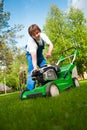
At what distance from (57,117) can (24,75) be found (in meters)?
66.7

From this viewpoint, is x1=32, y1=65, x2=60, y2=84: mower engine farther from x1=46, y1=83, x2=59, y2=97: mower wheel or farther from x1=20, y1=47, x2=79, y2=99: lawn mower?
x1=46, y1=83, x2=59, y2=97: mower wheel

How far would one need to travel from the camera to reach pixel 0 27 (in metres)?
32.3

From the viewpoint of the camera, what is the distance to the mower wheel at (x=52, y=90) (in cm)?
697

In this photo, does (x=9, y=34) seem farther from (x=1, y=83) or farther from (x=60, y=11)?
(x=1, y=83)

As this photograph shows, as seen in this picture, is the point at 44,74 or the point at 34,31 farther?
the point at 34,31

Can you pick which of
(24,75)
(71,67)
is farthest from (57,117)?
(24,75)

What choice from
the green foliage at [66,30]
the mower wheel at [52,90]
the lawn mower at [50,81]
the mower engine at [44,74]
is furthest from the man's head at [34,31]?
the green foliage at [66,30]

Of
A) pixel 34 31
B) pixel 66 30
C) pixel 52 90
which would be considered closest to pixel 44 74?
pixel 52 90

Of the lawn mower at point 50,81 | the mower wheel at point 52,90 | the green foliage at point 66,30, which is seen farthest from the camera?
the green foliage at point 66,30

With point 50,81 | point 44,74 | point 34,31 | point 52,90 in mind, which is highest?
point 34,31

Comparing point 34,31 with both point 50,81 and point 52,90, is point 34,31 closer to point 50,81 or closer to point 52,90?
point 50,81

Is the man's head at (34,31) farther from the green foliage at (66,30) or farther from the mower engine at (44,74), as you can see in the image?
the green foliage at (66,30)

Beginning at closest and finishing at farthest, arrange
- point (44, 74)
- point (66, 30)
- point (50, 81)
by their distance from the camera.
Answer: point (44, 74) → point (50, 81) → point (66, 30)

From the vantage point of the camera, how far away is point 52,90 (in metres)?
7.11
